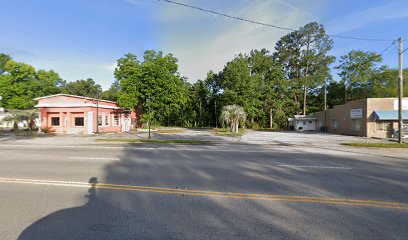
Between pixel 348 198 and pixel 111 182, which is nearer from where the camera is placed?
pixel 348 198

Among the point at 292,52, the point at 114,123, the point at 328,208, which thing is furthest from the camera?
the point at 292,52

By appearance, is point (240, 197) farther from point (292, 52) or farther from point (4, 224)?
point (292, 52)

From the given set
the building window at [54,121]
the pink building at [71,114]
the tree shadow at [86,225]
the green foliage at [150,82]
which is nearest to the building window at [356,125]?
the green foliage at [150,82]

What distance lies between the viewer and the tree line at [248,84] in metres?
38.4

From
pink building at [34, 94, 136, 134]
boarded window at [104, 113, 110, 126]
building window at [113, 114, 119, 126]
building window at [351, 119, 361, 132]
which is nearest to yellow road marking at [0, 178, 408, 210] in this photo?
pink building at [34, 94, 136, 134]

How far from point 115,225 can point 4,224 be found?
1.97 metres

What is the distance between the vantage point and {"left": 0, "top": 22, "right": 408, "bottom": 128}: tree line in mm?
38375

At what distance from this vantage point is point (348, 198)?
5273 mm

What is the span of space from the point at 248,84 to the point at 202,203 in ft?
130

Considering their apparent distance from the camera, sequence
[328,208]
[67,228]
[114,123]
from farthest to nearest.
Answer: [114,123], [328,208], [67,228]

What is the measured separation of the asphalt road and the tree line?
97.0 ft

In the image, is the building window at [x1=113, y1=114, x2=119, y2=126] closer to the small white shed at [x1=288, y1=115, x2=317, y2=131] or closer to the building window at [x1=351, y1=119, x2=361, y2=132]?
the small white shed at [x1=288, y1=115, x2=317, y2=131]

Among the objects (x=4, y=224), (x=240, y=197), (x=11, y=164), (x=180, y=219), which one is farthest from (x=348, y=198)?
(x=11, y=164)

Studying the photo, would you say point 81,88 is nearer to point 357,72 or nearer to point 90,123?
point 90,123
